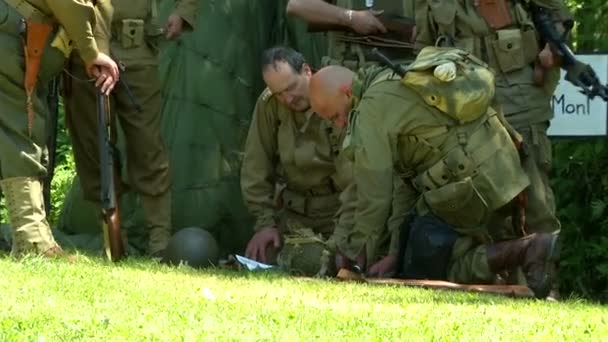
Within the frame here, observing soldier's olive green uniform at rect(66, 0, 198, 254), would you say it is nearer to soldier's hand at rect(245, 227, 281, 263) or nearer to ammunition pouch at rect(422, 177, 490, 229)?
soldier's hand at rect(245, 227, 281, 263)

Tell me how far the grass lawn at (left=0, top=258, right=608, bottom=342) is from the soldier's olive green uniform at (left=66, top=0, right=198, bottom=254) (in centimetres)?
157

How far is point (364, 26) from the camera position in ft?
31.8

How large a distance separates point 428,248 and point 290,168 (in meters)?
1.60

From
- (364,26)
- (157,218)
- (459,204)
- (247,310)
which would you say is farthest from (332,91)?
(247,310)

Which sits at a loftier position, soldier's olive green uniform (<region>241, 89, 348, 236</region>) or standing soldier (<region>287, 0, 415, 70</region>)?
standing soldier (<region>287, 0, 415, 70</region>)

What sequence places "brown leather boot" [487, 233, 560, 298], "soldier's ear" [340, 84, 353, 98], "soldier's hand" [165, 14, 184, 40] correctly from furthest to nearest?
"soldier's hand" [165, 14, 184, 40]
"soldier's ear" [340, 84, 353, 98]
"brown leather boot" [487, 233, 560, 298]

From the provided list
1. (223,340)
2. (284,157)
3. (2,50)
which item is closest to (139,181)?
(284,157)

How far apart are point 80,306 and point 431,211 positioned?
258 centimetres

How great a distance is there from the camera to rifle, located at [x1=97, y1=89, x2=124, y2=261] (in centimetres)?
894

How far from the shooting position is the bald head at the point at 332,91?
28.2 ft

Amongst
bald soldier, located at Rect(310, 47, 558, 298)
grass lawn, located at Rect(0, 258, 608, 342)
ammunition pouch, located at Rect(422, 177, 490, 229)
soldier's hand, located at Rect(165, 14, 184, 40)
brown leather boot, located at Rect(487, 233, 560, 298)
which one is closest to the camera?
grass lawn, located at Rect(0, 258, 608, 342)

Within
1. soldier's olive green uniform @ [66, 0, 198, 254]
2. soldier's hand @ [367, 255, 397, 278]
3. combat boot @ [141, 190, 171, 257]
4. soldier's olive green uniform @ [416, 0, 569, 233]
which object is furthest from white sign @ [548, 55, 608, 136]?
combat boot @ [141, 190, 171, 257]

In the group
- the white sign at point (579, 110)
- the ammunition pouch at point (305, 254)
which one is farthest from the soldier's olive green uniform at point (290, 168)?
the white sign at point (579, 110)

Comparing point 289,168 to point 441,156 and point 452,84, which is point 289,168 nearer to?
point 441,156
